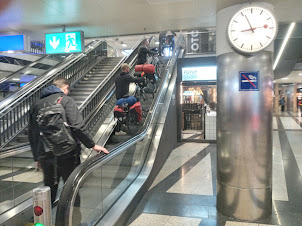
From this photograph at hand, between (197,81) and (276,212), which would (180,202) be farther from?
(197,81)

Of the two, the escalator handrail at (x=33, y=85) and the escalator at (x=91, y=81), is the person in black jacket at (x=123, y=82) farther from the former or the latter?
the escalator handrail at (x=33, y=85)

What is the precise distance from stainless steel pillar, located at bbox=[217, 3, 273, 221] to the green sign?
3.36m

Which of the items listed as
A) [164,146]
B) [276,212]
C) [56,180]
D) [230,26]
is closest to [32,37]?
[164,146]

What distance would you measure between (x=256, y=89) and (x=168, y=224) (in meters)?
2.03

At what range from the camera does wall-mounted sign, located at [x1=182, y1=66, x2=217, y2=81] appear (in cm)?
827

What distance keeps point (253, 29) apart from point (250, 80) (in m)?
0.63

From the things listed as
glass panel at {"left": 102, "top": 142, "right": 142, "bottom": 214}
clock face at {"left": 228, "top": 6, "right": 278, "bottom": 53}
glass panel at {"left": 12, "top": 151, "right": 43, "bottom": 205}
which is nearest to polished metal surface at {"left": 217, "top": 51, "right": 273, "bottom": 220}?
clock face at {"left": 228, "top": 6, "right": 278, "bottom": 53}

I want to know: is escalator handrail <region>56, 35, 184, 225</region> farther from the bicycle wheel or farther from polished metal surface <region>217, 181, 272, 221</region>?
the bicycle wheel

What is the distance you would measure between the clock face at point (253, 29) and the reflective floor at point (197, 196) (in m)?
2.20

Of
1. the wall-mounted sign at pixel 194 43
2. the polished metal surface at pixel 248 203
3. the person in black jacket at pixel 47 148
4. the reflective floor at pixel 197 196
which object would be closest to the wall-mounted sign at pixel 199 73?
the wall-mounted sign at pixel 194 43

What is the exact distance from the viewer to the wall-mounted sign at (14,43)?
550 cm

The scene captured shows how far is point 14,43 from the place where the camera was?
18.2 feet

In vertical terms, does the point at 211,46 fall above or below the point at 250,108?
above

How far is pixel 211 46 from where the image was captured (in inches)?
353
